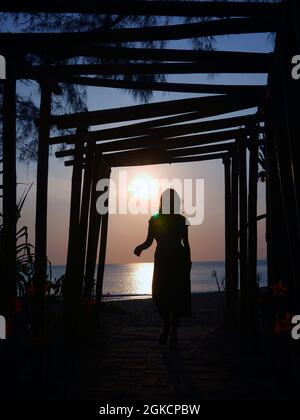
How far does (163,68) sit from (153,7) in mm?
874

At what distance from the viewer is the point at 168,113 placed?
5.65 meters

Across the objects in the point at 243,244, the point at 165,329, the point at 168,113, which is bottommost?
the point at 165,329

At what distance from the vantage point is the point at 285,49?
3701 mm

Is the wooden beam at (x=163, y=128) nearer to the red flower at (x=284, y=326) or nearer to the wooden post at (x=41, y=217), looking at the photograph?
the wooden post at (x=41, y=217)

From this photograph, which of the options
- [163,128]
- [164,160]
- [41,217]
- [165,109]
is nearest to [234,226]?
[164,160]

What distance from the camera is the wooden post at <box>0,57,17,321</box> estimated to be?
12.8 feet

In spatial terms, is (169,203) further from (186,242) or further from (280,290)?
(280,290)

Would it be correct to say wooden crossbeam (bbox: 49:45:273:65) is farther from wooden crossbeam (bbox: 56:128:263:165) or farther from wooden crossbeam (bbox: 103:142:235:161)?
wooden crossbeam (bbox: 103:142:235:161)

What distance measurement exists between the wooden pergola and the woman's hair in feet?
2.53

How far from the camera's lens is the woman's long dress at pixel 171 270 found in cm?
662

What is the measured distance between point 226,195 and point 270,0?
4.27 metres

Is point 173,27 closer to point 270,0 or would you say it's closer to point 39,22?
point 270,0

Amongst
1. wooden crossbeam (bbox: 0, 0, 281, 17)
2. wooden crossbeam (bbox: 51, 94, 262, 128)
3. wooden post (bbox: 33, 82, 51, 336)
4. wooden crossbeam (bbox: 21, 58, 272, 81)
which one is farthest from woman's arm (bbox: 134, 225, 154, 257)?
wooden crossbeam (bbox: 0, 0, 281, 17)
